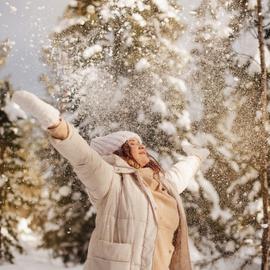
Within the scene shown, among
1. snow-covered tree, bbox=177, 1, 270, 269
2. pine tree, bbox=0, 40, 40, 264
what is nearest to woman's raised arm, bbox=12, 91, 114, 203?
snow-covered tree, bbox=177, 1, 270, 269

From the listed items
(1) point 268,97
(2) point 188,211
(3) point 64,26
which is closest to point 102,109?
(3) point 64,26

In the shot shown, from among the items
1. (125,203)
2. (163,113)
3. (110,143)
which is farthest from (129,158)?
(163,113)

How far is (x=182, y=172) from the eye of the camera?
328cm

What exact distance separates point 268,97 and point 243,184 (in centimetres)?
134

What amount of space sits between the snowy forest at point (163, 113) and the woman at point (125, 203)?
333cm

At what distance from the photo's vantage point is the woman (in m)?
2.28

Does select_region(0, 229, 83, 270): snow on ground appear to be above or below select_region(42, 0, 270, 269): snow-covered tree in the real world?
below

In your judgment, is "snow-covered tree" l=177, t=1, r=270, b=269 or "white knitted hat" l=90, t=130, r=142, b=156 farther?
"snow-covered tree" l=177, t=1, r=270, b=269

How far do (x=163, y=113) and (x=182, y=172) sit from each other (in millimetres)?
3597

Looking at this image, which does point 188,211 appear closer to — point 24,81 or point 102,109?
point 102,109

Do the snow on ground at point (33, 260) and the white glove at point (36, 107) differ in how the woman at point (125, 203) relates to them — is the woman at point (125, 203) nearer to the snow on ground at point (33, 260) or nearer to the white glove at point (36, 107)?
the white glove at point (36, 107)

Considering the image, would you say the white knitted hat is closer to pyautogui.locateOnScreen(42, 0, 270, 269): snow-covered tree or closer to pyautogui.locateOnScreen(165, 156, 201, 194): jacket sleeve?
pyautogui.locateOnScreen(165, 156, 201, 194): jacket sleeve

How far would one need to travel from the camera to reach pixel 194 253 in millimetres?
6641

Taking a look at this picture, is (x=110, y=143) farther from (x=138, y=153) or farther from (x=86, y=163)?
(x=86, y=163)
